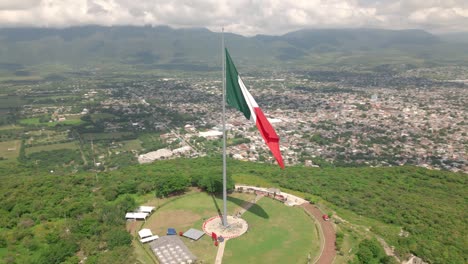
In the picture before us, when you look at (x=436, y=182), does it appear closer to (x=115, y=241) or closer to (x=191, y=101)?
(x=115, y=241)

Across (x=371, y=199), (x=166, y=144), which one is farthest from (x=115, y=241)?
(x=166, y=144)

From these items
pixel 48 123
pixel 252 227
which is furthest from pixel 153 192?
pixel 48 123

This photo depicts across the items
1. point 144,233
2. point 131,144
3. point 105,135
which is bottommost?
point 131,144

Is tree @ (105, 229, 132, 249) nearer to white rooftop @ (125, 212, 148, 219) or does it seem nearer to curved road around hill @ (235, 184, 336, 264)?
white rooftop @ (125, 212, 148, 219)

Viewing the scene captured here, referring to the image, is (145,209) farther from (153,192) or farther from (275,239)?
(275,239)

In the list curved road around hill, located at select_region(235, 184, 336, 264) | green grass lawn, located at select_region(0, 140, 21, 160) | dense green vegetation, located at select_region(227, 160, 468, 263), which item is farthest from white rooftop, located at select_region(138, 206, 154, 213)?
green grass lawn, located at select_region(0, 140, 21, 160)

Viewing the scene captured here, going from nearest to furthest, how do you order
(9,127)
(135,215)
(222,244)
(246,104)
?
(246,104) < (222,244) < (135,215) < (9,127)

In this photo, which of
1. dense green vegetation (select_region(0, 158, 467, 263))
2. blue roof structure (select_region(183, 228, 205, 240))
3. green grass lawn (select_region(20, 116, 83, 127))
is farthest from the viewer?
green grass lawn (select_region(20, 116, 83, 127))
